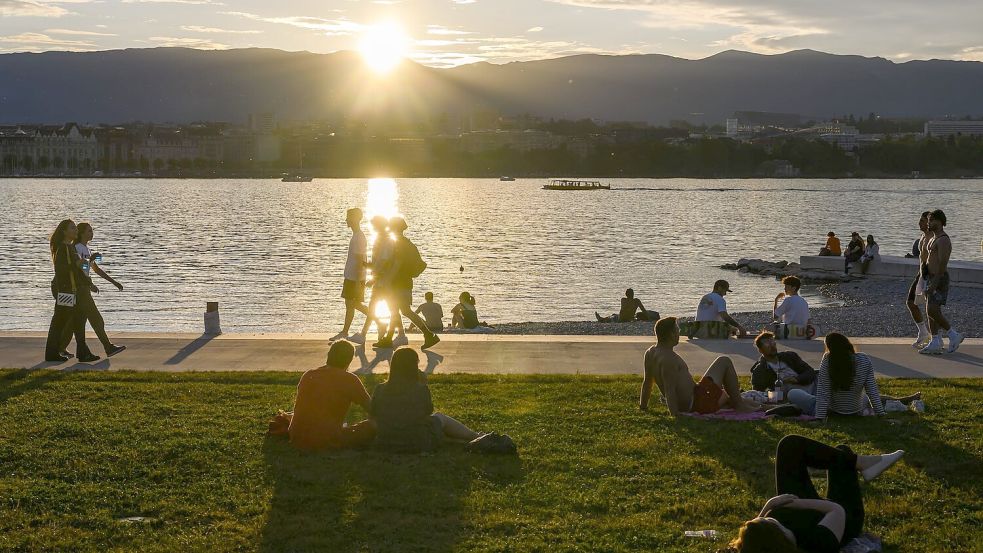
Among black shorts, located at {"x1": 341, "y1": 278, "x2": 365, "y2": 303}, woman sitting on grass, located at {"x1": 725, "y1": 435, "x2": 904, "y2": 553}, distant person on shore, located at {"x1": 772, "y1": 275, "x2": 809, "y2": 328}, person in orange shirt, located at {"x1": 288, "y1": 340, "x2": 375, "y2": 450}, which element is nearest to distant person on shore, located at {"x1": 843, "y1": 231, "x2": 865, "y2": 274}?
distant person on shore, located at {"x1": 772, "y1": 275, "x2": 809, "y2": 328}

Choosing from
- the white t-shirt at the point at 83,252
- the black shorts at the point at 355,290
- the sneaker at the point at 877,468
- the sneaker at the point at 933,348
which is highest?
the white t-shirt at the point at 83,252

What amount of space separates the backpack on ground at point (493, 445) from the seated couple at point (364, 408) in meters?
0.27

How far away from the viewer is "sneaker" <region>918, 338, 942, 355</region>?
45.8 ft

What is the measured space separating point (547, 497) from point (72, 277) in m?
7.49

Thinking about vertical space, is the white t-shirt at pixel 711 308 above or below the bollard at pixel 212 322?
above

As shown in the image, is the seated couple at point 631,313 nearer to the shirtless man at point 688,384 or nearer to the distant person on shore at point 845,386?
the shirtless man at point 688,384

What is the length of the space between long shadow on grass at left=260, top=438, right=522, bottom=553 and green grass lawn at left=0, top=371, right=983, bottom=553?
2 centimetres

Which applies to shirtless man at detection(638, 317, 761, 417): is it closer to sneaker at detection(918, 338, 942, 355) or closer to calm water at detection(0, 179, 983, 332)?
sneaker at detection(918, 338, 942, 355)

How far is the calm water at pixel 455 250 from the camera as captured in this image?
34.6 metres

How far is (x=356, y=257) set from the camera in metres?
14.8

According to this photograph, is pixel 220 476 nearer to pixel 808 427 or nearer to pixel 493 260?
pixel 808 427

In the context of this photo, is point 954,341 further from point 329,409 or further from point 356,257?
point 329,409

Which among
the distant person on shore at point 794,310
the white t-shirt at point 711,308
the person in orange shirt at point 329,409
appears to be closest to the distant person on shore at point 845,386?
the person in orange shirt at point 329,409

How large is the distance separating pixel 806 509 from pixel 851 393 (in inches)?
139
